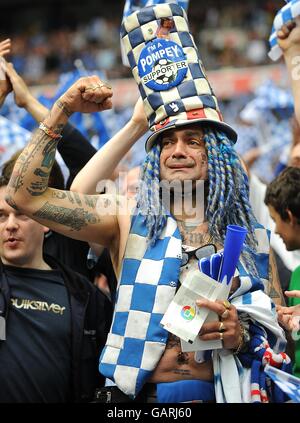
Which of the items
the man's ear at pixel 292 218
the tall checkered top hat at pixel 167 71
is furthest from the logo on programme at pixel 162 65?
the man's ear at pixel 292 218

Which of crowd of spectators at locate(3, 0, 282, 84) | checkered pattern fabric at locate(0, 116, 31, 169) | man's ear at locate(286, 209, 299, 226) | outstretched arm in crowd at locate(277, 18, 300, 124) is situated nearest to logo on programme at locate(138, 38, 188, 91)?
outstretched arm in crowd at locate(277, 18, 300, 124)

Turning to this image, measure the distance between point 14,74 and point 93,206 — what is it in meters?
1.10

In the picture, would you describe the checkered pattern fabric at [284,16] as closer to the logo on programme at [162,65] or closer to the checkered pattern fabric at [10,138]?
the logo on programme at [162,65]

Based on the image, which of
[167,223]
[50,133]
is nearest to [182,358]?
[167,223]

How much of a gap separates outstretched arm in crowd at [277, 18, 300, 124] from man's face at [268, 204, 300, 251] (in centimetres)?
53

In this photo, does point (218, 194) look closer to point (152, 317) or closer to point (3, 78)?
point (152, 317)

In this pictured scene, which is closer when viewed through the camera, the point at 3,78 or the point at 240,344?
the point at 240,344

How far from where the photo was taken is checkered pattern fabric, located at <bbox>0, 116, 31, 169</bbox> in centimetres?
561

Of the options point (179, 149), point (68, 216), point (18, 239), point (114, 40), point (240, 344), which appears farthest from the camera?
point (114, 40)

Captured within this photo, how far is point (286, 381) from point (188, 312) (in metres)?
0.42

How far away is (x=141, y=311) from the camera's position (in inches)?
124

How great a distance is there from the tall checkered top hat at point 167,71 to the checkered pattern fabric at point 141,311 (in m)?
0.47

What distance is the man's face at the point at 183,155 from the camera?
132 inches

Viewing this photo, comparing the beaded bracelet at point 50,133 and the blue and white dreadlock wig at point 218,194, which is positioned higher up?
the beaded bracelet at point 50,133
